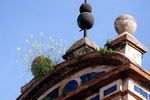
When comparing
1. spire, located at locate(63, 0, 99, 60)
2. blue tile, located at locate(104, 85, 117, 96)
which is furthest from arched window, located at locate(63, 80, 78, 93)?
blue tile, located at locate(104, 85, 117, 96)

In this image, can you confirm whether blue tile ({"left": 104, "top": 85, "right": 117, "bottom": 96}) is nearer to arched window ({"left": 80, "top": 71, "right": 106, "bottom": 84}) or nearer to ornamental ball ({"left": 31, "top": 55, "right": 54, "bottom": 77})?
arched window ({"left": 80, "top": 71, "right": 106, "bottom": 84})

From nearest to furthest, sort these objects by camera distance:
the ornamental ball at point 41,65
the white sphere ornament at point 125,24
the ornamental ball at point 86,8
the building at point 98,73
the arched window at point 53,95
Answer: the building at point 98,73
the white sphere ornament at point 125,24
the arched window at point 53,95
the ornamental ball at point 41,65
the ornamental ball at point 86,8

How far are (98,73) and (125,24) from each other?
5.64 feet

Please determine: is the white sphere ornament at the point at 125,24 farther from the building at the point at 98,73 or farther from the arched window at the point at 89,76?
the arched window at the point at 89,76

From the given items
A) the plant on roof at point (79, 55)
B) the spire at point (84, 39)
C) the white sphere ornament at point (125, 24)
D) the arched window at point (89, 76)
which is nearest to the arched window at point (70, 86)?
the arched window at point (89, 76)

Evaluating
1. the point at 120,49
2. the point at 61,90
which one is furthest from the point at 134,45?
the point at 61,90

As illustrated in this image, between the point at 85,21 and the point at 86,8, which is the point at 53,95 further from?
the point at 86,8

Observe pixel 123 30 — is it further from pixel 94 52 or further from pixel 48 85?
pixel 48 85

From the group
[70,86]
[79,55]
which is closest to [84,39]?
[79,55]

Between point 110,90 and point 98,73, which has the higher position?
point 98,73

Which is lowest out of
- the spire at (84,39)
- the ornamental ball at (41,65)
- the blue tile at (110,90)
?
the blue tile at (110,90)

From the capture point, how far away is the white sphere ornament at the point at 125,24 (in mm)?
30562

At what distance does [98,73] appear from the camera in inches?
1188

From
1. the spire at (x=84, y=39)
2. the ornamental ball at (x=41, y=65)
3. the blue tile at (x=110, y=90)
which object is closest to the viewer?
the blue tile at (x=110, y=90)
